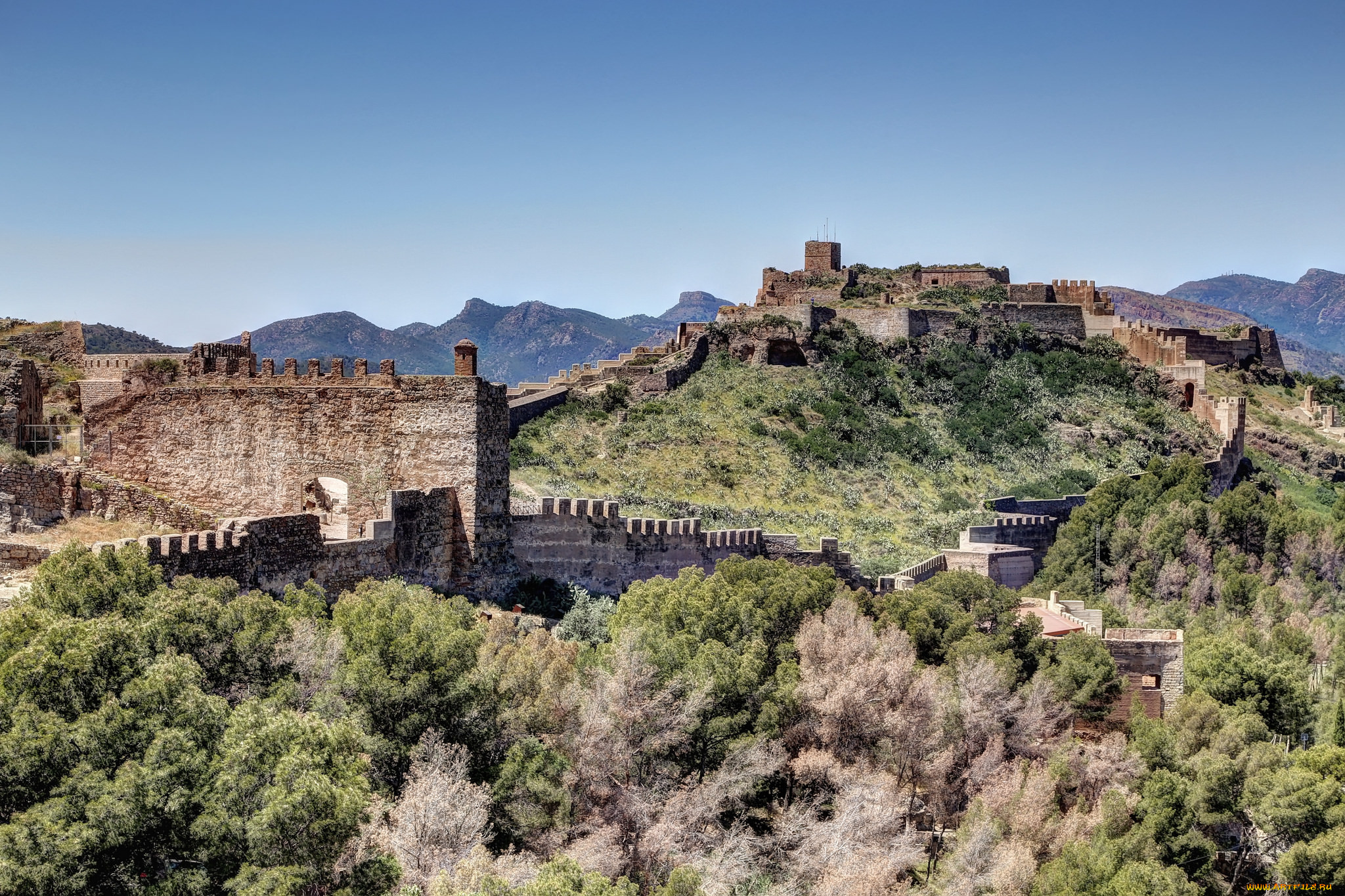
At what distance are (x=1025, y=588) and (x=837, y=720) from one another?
14099 mm

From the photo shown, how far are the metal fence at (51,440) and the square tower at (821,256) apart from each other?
3831 cm

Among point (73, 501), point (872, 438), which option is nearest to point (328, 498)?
point (73, 501)

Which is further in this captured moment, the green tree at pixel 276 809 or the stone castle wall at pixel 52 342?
the stone castle wall at pixel 52 342

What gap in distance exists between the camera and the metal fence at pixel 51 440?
64.5 feet

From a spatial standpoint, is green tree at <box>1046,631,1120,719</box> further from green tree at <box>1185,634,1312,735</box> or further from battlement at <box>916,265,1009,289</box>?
battlement at <box>916,265,1009,289</box>

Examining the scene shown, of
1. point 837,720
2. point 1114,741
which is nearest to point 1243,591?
point 1114,741

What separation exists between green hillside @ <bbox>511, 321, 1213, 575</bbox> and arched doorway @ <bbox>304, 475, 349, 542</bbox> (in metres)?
9.47

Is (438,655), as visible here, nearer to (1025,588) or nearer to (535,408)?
(1025,588)

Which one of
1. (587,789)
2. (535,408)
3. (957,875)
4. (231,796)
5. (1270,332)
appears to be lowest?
(957,875)

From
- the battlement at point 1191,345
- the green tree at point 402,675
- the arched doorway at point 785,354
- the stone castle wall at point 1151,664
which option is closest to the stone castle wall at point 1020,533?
the stone castle wall at point 1151,664

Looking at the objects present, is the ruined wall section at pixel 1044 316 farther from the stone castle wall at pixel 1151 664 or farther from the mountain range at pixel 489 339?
the mountain range at pixel 489 339

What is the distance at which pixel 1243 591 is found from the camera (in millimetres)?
→ 31422

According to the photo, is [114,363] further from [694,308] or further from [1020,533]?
[694,308]

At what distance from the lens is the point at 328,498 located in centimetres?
1906
